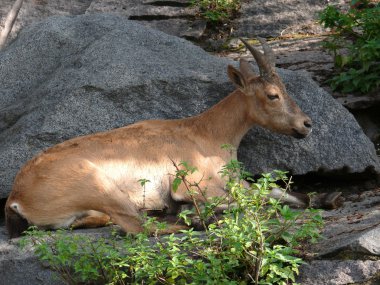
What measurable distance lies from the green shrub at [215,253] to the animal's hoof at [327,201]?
1.70 metres

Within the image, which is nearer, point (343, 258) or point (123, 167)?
point (343, 258)

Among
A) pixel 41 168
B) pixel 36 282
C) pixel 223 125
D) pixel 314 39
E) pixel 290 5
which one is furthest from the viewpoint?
pixel 290 5

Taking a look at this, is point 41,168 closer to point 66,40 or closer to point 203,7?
point 66,40

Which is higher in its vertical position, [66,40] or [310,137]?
[66,40]

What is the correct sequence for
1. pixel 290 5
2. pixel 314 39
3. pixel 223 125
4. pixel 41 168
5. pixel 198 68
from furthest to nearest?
1. pixel 290 5
2. pixel 314 39
3. pixel 198 68
4. pixel 223 125
5. pixel 41 168

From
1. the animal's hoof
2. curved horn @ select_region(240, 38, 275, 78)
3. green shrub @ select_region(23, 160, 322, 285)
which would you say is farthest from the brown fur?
green shrub @ select_region(23, 160, 322, 285)

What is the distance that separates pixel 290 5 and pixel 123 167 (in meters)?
5.65

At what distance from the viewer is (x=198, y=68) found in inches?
338

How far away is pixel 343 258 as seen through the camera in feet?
18.9

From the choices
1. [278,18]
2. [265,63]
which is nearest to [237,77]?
[265,63]

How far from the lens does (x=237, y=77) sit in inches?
315

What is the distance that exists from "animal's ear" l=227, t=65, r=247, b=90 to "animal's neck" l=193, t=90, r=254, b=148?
96 mm

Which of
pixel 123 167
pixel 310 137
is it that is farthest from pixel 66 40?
pixel 310 137

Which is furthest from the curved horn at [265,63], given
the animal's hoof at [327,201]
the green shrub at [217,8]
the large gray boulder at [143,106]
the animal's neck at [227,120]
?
the green shrub at [217,8]
